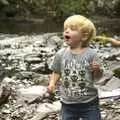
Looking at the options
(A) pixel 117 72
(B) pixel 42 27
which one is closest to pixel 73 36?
(A) pixel 117 72


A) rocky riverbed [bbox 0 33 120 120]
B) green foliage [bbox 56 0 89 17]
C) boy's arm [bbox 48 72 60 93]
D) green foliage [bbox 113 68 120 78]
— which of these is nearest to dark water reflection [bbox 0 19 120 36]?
green foliage [bbox 56 0 89 17]

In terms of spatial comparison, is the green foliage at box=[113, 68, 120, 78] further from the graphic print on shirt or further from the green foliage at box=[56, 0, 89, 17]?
the green foliage at box=[56, 0, 89, 17]

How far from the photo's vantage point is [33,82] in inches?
396

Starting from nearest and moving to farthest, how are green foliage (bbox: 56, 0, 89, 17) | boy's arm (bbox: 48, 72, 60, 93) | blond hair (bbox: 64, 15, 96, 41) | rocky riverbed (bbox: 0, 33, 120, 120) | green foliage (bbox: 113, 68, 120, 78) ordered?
blond hair (bbox: 64, 15, 96, 41) → boy's arm (bbox: 48, 72, 60, 93) → rocky riverbed (bbox: 0, 33, 120, 120) → green foliage (bbox: 113, 68, 120, 78) → green foliage (bbox: 56, 0, 89, 17)

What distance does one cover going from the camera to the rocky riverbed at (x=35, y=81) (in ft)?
25.1

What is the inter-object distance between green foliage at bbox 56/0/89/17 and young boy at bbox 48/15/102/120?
22.7m

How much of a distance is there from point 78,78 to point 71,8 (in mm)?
23054

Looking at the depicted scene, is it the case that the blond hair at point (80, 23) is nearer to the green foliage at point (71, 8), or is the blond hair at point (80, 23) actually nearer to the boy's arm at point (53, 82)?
the boy's arm at point (53, 82)

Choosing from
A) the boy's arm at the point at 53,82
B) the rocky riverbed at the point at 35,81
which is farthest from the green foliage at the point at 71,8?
the boy's arm at the point at 53,82

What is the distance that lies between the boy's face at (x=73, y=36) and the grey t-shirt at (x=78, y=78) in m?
0.12

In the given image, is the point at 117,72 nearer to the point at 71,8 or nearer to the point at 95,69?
the point at 95,69

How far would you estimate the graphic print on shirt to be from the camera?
4.64 m

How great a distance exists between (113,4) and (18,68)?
15854 millimetres

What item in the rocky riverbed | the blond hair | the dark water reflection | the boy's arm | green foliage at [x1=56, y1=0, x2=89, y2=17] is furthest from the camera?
green foliage at [x1=56, y1=0, x2=89, y2=17]
